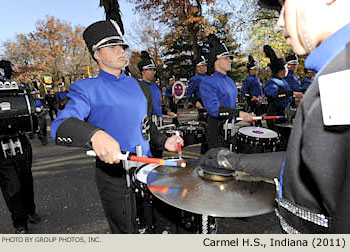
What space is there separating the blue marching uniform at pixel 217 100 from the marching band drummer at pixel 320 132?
2861 millimetres

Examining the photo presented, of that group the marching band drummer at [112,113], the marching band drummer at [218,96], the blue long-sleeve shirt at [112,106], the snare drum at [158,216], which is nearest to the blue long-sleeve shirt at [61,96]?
the marching band drummer at [218,96]

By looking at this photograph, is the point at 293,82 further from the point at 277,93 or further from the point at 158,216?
the point at 158,216

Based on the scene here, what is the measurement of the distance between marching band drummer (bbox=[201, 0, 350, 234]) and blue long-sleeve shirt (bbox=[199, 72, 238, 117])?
291cm

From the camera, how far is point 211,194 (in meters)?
1.34

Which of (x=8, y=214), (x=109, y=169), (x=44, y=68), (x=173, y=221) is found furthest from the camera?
(x=44, y=68)

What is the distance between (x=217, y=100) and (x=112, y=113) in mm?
2317

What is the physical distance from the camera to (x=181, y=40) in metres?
22.9

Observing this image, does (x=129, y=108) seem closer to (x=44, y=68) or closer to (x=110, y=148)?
(x=110, y=148)

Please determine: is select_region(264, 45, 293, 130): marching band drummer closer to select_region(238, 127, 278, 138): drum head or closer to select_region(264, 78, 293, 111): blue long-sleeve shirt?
select_region(264, 78, 293, 111): blue long-sleeve shirt

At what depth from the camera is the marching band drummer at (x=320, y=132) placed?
→ 2.01 feet

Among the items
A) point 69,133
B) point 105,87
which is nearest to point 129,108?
point 105,87

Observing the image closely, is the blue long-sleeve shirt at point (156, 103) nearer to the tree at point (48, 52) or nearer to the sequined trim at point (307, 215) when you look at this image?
the sequined trim at point (307, 215)

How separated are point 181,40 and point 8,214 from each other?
2177 centimetres

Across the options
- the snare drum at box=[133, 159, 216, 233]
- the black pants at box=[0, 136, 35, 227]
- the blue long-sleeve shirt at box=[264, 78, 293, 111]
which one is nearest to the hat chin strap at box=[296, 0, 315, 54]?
the snare drum at box=[133, 159, 216, 233]
